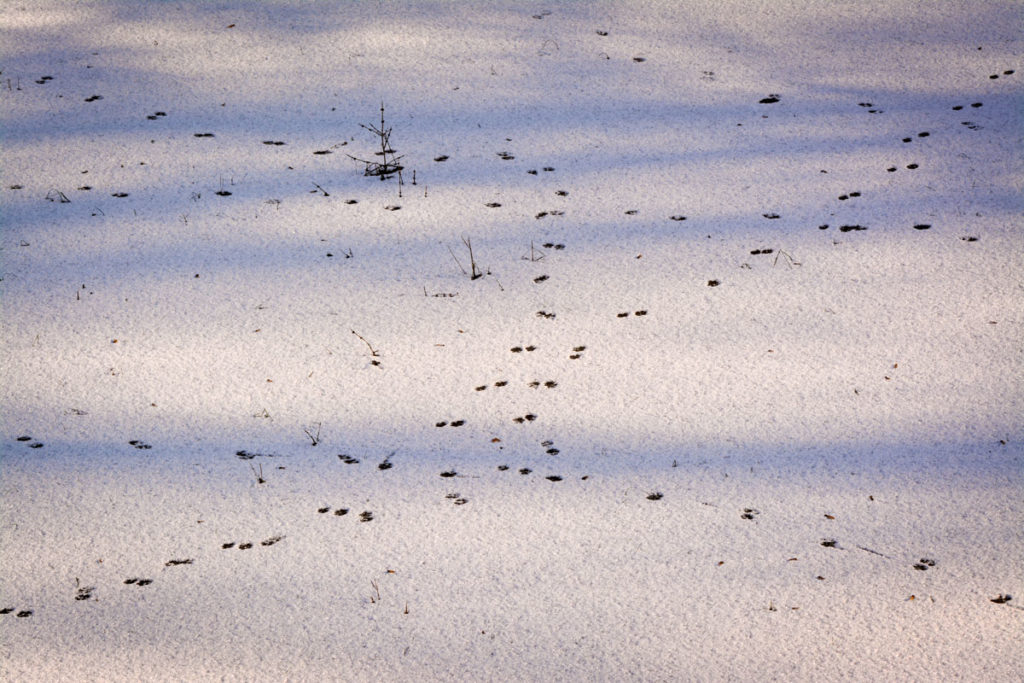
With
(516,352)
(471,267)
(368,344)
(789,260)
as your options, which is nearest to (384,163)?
(471,267)

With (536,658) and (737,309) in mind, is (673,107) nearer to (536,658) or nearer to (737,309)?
(737,309)

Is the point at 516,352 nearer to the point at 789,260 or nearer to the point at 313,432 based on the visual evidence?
the point at 313,432

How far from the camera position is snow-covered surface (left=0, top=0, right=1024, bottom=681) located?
3252mm

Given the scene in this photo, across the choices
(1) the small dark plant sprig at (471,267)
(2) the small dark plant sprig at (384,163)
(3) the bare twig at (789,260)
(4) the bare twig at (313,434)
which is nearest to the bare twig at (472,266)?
(1) the small dark plant sprig at (471,267)

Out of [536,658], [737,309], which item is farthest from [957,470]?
[536,658]

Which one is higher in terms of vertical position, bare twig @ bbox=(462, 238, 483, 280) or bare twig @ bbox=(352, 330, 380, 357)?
bare twig @ bbox=(462, 238, 483, 280)

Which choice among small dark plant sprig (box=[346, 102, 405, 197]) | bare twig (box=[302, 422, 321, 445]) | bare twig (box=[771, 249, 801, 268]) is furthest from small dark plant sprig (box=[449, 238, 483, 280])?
bare twig (box=[771, 249, 801, 268])

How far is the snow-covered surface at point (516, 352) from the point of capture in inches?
128

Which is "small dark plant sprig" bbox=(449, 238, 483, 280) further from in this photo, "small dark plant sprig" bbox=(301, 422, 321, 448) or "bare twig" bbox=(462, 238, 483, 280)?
"small dark plant sprig" bbox=(301, 422, 321, 448)

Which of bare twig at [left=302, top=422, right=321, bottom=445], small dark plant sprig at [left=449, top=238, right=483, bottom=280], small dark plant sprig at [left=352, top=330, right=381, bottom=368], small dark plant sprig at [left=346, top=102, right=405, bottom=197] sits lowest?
bare twig at [left=302, top=422, right=321, bottom=445]

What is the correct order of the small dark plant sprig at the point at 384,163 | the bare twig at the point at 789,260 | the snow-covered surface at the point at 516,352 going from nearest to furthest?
1. the snow-covered surface at the point at 516,352
2. the bare twig at the point at 789,260
3. the small dark plant sprig at the point at 384,163

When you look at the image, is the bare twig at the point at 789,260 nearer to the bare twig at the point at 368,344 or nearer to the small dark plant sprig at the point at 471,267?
the small dark plant sprig at the point at 471,267

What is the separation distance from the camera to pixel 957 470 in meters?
3.83

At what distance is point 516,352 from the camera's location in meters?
4.67
